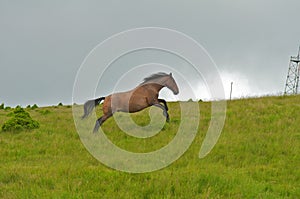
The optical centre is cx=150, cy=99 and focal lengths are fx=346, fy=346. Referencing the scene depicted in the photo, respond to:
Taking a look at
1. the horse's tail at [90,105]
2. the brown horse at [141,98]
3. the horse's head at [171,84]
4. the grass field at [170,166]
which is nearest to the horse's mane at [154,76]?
the brown horse at [141,98]

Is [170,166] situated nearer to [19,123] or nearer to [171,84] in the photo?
[171,84]

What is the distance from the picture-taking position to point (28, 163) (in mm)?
9250

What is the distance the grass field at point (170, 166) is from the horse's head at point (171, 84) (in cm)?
138

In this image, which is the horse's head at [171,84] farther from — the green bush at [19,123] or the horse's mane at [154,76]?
the green bush at [19,123]

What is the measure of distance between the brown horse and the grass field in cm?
74

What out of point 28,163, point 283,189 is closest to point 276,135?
point 283,189

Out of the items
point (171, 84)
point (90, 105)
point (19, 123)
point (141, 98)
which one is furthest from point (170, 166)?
point (19, 123)

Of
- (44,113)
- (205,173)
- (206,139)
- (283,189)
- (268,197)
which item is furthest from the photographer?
(44,113)

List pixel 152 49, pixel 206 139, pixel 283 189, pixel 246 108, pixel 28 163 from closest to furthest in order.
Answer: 1. pixel 283 189
2. pixel 28 163
3. pixel 152 49
4. pixel 206 139
5. pixel 246 108

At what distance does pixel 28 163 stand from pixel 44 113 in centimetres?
1241

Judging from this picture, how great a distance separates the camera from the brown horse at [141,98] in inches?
536

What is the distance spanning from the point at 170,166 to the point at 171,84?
6238 millimetres

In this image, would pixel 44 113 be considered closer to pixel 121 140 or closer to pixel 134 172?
pixel 121 140

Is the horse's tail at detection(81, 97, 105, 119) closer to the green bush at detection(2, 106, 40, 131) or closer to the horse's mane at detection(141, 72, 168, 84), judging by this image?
the horse's mane at detection(141, 72, 168, 84)
